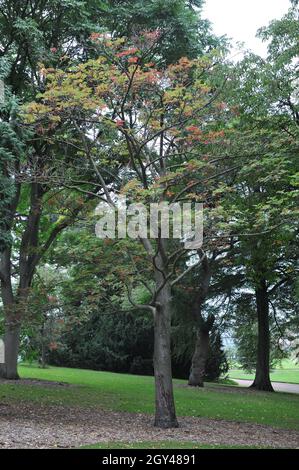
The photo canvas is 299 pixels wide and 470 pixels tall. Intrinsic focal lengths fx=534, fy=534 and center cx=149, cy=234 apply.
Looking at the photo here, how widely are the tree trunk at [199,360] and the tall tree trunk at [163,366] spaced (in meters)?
10.2

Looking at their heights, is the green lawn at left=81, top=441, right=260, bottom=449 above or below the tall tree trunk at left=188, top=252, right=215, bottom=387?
below

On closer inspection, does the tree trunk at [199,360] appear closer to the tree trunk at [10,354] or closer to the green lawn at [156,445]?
the tree trunk at [10,354]

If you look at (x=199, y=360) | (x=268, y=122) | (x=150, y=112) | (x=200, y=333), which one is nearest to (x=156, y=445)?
(x=150, y=112)

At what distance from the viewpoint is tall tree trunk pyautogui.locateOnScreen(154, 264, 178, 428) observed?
9.77 meters

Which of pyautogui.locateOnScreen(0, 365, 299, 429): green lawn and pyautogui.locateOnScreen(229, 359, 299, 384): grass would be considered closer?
pyautogui.locateOnScreen(0, 365, 299, 429): green lawn

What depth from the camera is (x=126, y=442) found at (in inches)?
314

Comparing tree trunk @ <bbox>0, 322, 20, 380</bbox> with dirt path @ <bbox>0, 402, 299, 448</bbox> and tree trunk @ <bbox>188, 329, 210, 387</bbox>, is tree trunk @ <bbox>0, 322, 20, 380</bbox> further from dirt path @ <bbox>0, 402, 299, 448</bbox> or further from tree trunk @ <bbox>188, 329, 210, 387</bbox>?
tree trunk @ <bbox>188, 329, 210, 387</bbox>

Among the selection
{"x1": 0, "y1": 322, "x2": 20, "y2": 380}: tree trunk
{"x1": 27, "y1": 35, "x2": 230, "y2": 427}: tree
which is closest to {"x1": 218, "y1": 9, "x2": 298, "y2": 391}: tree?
{"x1": 27, "y1": 35, "x2": 230, "y2": 427}: tree

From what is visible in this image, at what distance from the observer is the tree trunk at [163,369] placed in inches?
384

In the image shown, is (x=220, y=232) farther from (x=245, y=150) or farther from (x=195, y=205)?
(x=245, y=150)
